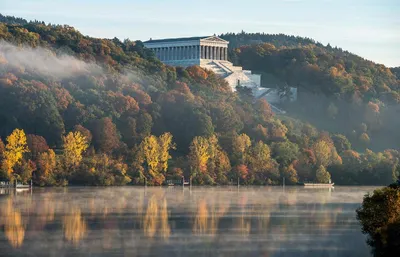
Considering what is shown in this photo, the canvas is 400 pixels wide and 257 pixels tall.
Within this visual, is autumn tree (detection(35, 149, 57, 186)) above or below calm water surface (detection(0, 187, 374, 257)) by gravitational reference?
above

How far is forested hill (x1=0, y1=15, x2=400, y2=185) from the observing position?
116m

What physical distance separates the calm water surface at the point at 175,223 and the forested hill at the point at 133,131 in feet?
27.2

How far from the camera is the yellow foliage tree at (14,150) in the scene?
111 metres

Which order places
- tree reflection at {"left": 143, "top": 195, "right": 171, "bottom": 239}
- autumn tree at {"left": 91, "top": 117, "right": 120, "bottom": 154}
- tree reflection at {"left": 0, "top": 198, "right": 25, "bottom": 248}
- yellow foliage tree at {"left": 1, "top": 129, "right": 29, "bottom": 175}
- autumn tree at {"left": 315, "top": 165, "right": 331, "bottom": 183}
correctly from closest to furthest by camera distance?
tree reflection at {"left": 0, "top": 198, "right": 25, "bottom": 248}, tree reflection at {"left": 143, "top": 195, "right": 171, "bottom": 239}, yellow foliage tree at {"left": 1, "top": 129, "right": 29, "bottom": 175}, autumn tree at {"left": 91, "top": 117, "right": 120, "bottom": 154}, autumn tree at {"left": 315, "top": 165, "right": 331, "bottom": 183}

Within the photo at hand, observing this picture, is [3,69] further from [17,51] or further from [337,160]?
[337,160]

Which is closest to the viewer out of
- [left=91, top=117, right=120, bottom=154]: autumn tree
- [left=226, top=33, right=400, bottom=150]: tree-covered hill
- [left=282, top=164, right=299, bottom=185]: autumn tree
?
[left=91, top=117, right=120, bottom=154]: autumn tree

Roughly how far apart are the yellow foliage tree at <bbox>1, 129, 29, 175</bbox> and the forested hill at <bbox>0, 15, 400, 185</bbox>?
10 centimetres

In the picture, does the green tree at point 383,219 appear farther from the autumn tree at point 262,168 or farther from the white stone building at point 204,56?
the white stone building at point 204,56

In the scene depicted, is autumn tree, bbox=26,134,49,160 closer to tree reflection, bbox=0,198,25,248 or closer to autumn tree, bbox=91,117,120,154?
autumn tree, bbox=91,117,120,154

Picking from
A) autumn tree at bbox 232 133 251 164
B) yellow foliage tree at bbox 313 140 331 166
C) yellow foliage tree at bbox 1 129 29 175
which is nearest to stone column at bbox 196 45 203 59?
yellow foliage tree at bbox 313 140 331 166

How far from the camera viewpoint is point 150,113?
130 metres

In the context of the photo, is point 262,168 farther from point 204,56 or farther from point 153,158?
point 204,56

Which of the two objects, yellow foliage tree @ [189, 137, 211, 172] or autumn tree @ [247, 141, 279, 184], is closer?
yellow foliage tree @ [189, 137, 211, 172]

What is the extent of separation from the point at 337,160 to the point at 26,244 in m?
68.1
